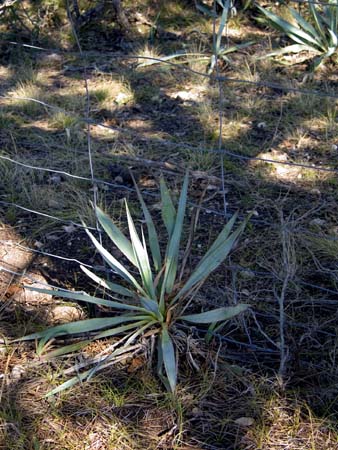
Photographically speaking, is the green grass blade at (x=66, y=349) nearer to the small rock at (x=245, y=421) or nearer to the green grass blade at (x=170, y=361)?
the green grass blade at (x=170, y=361)

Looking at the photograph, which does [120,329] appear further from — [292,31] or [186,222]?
[292,31]

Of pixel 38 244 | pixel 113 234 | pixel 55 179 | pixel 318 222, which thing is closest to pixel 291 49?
pixel 318 222

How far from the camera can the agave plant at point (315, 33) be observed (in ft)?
16.9

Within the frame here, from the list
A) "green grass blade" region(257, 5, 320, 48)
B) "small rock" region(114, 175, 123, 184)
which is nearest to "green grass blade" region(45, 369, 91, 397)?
"small rock" region(114, 175, 123, 184)

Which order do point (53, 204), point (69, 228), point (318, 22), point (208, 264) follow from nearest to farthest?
point (208, 264) → point (69, 228) → point (53, 204) → point (318, 22)

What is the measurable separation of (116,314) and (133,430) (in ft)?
1.99

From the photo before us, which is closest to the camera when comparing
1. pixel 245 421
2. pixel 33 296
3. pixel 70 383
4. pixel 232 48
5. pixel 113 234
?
pixel 245 421

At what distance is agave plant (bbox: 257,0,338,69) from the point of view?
16.9 ft

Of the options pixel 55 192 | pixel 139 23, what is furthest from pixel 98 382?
pixel 139 23

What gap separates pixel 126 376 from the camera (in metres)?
2.60

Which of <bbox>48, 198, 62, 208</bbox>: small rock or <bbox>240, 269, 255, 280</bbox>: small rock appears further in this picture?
<bbox>48, 198, 62, 208</bbox>: small rock

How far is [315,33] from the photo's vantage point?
17.2 feet

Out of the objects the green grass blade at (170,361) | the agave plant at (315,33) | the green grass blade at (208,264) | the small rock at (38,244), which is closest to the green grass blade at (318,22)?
the agave plant at (315,33)

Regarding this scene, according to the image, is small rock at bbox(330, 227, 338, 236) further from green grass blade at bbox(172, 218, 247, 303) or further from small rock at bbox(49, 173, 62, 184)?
small rock at bbox(49, 173, 62, 184)
